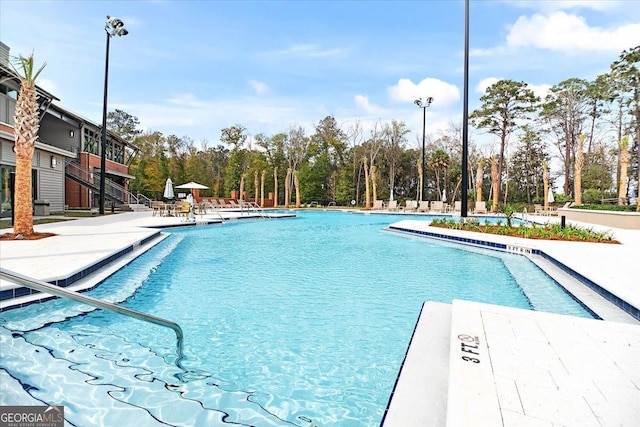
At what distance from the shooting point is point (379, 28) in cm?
1766

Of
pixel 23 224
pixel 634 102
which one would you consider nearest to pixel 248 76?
pixel 23 224

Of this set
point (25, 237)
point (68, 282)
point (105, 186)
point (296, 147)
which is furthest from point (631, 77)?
point (105, 186)

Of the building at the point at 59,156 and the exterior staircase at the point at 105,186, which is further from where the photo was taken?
the exterior staircase at the point at 105,186

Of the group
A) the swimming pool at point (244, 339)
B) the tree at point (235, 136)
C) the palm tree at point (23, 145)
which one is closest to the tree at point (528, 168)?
the tree at point (235, 136)

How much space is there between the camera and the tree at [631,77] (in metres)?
19.5

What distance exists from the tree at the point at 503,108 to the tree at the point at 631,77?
527cm

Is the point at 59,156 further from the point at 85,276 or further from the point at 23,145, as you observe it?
the point at 85,276

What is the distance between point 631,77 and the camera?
20906mm

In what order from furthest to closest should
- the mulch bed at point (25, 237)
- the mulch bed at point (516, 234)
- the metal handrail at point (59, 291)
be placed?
the mulch bed at point (516, 234), the mulch bed at point (25, 237), the metal handrail at point (59, 291)

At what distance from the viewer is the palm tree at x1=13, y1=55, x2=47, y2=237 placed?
7.73m

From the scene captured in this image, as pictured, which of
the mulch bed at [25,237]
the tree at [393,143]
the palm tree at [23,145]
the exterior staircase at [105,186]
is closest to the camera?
the mulch bed at [25,237]

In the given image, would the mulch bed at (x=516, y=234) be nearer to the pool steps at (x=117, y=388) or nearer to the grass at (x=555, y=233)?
the grass at (x=555, y=233)

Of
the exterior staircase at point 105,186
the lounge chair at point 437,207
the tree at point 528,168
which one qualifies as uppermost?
the tree at point 528,168

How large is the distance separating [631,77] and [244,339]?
2694 centimetres
